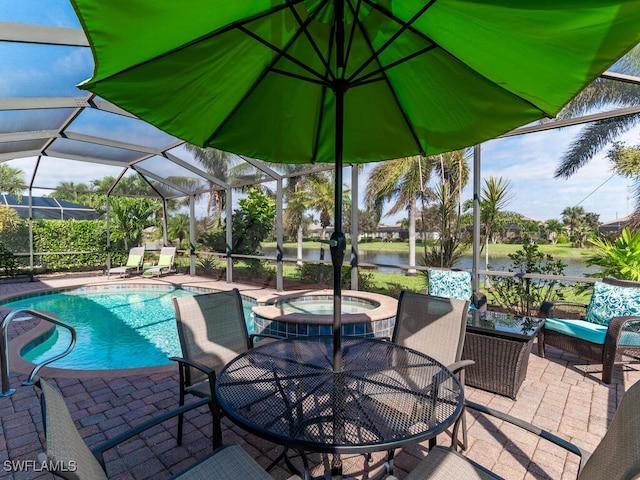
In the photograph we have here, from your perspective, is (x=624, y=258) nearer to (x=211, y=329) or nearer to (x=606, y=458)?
(x=606, y=458)

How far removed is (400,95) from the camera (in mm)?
2658

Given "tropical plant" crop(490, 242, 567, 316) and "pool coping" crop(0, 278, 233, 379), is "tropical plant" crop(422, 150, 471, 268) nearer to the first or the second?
"tropical plant" crop(490, 242, 567, 316)

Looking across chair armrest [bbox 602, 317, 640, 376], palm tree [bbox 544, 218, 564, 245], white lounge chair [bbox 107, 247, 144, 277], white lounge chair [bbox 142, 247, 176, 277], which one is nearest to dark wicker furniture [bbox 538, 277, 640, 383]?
chair armrest [bbox 602, 317, 640, 376]

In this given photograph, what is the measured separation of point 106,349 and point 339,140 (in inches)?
245

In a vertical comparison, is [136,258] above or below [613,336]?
above

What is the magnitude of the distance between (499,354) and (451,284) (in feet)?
5.89

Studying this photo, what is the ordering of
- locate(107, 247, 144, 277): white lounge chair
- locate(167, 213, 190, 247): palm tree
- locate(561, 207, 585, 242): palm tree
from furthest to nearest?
locate(167, 213, 190, 247): palm tree → locate(107, 247, 144, 277): white lounge chair → locate(561, 207, 585, 242): palm tree

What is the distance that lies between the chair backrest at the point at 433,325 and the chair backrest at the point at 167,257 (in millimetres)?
11153

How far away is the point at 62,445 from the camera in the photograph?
3.17 feet

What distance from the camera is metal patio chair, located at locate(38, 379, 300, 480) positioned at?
889 mm

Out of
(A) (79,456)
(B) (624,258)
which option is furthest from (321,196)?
(A) (79,456)

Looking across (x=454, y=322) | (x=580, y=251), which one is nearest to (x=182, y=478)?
(x=454, y=322)

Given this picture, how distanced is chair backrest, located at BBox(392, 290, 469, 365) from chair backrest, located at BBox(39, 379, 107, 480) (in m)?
2.18

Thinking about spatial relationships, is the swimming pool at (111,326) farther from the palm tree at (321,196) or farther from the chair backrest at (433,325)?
the palm tree at (321,196)
